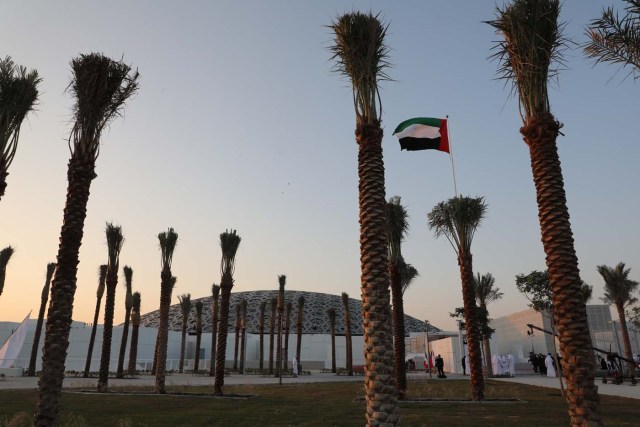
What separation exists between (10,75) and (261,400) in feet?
51.6

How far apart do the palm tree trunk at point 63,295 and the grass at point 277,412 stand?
1.85 meters

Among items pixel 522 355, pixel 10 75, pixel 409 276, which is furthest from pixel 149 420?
pixel 522 355

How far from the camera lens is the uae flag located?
15258mm

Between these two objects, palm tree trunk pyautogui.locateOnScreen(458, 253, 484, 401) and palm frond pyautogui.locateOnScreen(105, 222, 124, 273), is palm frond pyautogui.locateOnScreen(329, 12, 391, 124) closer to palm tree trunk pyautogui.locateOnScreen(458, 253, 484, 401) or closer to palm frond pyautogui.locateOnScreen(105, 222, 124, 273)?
palm tree trunk pyautogui.locateOnScreen(458, 253, 484, 401)

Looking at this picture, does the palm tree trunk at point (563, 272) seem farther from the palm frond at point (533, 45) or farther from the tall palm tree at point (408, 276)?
the tall palm tree at point (408, 276)

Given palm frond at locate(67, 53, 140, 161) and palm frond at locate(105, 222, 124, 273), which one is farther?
palm frond at locate(105, 222, 124, 273)

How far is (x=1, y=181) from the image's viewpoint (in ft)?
41.7

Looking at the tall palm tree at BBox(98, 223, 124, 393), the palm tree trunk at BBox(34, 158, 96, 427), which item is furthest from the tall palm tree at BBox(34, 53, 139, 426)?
the tall palm tree at BBox(98, 223, 124, 393)

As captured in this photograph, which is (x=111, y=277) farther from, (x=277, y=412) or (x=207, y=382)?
(x=277, y=412)

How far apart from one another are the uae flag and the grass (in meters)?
8.37

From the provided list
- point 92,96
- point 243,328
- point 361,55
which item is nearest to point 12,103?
point 92,96

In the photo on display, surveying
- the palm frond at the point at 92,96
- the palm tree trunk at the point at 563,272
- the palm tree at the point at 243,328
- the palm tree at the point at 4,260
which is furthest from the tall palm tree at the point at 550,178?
the palm tree at the point at 243,328

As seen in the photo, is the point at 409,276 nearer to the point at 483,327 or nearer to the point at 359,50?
the point at 483,327

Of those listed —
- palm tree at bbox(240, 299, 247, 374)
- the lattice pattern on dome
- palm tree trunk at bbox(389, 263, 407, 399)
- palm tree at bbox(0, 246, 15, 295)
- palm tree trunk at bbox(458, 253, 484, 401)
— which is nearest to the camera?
palm tree trunk at bbox(458, 253, 484, 401)
